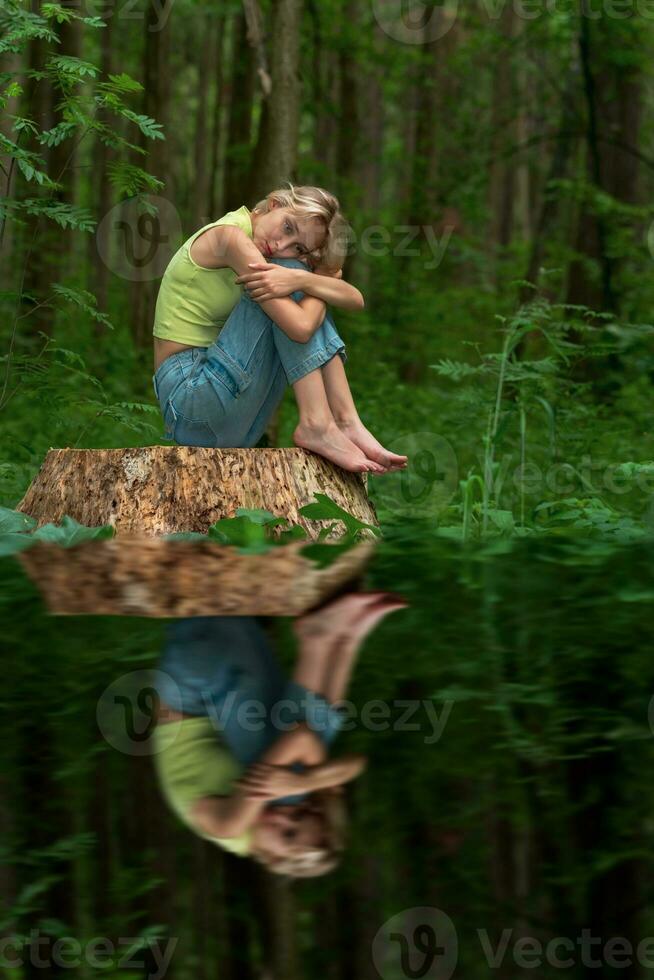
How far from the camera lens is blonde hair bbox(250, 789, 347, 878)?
1.94 meters

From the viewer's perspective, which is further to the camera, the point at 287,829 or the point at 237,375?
the point at 237,375

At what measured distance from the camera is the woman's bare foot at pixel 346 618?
6.67ft

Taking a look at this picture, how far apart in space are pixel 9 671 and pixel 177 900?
0.44 meters

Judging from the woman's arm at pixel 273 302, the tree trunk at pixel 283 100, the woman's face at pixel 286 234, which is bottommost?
the woman's arm at pixel 273 302

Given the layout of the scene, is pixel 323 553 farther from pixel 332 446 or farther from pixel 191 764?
pixel 332 446

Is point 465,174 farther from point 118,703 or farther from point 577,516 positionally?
point 118,703

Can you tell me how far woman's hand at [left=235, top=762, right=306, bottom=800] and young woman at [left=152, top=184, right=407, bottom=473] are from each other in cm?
245

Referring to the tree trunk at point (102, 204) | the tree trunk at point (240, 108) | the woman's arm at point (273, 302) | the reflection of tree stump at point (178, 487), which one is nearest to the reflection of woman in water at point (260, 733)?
the reflection of tree stump at point (178, 487)

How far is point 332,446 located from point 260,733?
8.05ft

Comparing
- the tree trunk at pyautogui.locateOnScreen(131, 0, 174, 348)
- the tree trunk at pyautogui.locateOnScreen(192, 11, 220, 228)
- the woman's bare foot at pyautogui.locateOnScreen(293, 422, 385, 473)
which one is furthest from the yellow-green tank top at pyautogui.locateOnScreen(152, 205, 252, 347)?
the tree trunk at pyautogui.locateOnScreen(192, 11, 220, 228)

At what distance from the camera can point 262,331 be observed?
4.47 meters

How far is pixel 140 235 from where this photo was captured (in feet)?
59.0

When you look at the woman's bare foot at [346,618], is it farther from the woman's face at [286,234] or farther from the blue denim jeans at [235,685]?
the woman's face at [286,234]

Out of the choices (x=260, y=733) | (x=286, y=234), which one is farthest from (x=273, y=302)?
(x=260, y=733)
